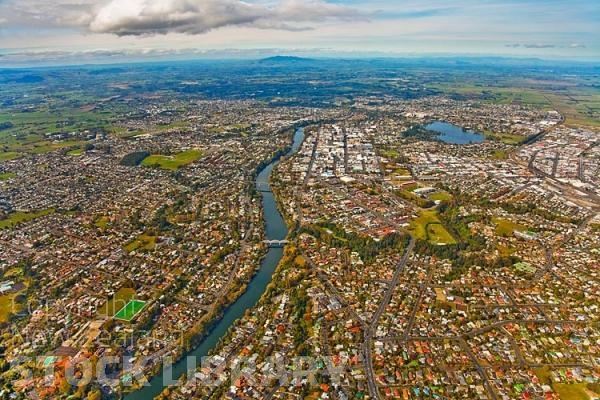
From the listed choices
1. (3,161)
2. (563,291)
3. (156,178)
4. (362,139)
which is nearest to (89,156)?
(3,161)

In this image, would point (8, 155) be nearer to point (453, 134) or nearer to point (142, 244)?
point (142, 244)

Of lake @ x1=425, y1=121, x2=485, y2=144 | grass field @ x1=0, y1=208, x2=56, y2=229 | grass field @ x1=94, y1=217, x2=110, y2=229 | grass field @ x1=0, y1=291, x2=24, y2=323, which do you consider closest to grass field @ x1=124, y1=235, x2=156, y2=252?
grass field @ x1=94, y1=217, x2=110, y2=229

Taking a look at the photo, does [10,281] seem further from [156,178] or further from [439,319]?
[439,319]

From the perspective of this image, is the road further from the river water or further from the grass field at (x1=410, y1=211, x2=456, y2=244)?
the river water

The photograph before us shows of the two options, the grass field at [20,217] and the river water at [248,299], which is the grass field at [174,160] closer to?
the river water at [248,299]

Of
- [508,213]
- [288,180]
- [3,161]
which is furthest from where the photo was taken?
[3,161]

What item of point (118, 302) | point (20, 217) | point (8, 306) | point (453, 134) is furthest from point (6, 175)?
point (453, 134)

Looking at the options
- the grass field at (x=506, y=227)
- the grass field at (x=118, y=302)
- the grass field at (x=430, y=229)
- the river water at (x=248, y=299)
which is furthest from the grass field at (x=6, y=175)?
the grass field at (x=506, y=227)

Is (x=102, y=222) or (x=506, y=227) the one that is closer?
(x=506, y=227)
